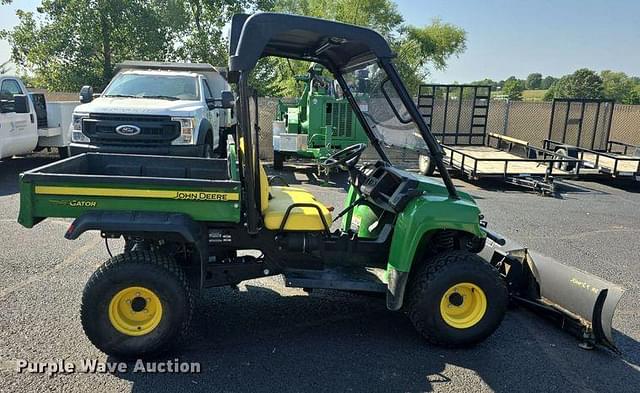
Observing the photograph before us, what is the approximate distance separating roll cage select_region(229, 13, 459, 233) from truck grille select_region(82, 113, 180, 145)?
14.3 ft

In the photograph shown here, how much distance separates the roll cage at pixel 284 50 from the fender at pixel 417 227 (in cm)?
20

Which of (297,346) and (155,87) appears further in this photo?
(155,87)

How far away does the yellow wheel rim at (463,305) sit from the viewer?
3.70 metres

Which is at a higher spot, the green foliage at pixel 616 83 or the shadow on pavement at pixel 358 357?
the green foliage at pixel 616 83

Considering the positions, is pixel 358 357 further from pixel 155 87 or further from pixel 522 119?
pixel 522 119

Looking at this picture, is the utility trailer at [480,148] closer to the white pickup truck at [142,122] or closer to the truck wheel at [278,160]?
the truck wheel at [278,160]

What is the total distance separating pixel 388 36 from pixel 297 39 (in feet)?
87.7

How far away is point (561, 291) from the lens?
4.09 m

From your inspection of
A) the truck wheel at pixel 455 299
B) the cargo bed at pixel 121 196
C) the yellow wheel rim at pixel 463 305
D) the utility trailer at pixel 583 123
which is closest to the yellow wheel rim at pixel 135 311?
the cargo bed at pixel 121 196

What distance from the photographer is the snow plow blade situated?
3.71 meters

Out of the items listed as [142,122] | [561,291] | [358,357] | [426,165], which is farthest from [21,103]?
[561,291]

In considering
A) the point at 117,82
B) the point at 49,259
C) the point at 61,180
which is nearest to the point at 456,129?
the point at 117,82

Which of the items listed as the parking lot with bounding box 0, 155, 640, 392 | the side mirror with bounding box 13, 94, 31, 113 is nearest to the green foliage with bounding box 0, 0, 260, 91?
the side mirror with bounding box 13, 94, 31, 113

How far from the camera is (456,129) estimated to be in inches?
607
